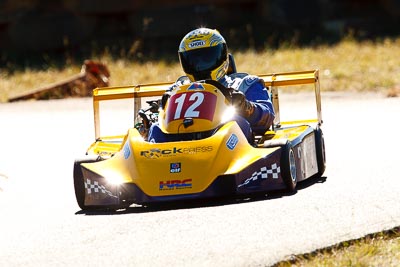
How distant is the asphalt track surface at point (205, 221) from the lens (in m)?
5.90

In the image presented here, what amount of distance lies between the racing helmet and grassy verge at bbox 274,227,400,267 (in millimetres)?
2506

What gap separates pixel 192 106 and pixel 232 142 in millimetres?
486

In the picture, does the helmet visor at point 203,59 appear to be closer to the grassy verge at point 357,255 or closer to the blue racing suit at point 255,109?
the blue racing suit at point 255,109

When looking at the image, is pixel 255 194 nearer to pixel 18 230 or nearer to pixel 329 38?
pixel 18 230

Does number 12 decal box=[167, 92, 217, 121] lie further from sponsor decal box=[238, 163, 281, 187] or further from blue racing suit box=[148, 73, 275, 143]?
sponsor decal box=[238, 163, 281, 187]

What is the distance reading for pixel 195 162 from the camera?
702 cm

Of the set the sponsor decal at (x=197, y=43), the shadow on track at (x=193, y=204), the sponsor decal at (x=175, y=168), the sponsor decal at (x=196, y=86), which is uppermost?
the sponsor decal at (x=197, y=43)

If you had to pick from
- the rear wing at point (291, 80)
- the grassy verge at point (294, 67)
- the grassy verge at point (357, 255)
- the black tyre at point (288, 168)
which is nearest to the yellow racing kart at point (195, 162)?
the black tyre at point (288, 168)

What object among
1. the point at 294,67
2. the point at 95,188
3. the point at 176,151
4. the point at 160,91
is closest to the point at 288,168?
the point at 176,151

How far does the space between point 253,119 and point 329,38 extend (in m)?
9.17

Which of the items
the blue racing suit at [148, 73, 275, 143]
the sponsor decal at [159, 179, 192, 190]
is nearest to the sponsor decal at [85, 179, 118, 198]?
the sponsor decal at [159, 179, 192, 190]

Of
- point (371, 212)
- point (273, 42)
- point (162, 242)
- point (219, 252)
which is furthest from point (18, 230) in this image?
point (273, 42)

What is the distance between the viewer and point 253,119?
25.9 feet

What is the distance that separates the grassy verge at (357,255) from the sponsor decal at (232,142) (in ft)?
4.79
